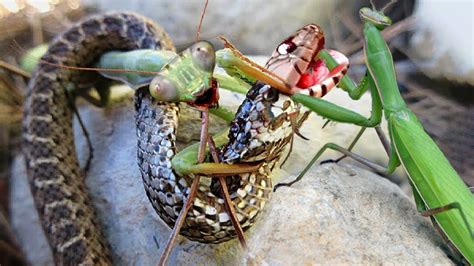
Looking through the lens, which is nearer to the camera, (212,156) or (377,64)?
(212,156)

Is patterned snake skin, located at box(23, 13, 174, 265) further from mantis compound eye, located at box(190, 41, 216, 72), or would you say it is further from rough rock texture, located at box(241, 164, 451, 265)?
mantis compound eye, located at box(190, 41, 216, 72)

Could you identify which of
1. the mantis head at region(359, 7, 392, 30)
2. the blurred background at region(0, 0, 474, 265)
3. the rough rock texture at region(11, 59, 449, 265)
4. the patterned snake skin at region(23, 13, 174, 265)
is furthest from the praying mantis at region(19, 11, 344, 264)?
the blurred background at region(0, 0, 474, 265)

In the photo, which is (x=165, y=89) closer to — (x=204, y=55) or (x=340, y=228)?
(x=204, y=55)

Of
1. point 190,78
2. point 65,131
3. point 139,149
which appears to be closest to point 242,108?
point 190,78

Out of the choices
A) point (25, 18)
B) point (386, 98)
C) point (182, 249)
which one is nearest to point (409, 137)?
point (386, 98)

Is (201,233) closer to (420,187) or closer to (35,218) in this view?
(420,187)

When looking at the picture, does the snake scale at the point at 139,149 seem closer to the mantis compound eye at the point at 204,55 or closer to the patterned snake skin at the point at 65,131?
the patterned snake skin at the point at 65,131
